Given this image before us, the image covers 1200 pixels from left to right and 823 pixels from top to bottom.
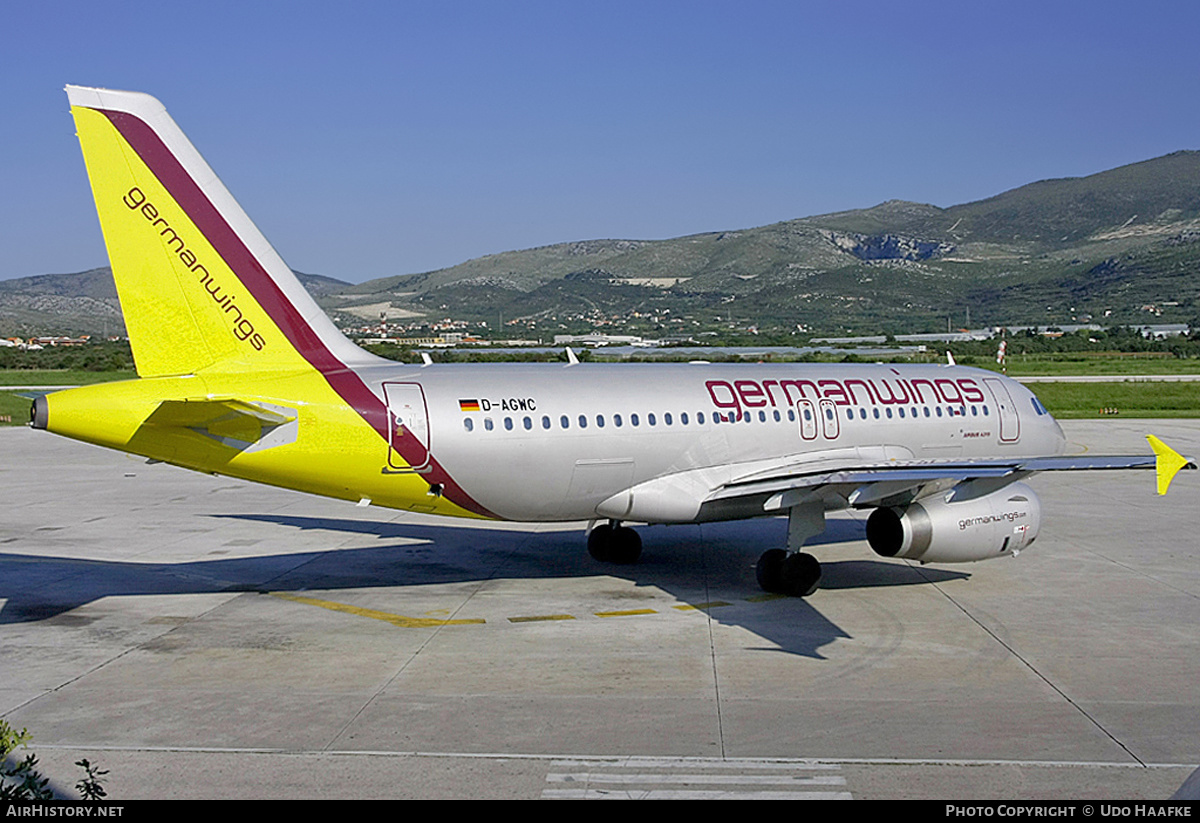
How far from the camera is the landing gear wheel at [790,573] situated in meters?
18.7

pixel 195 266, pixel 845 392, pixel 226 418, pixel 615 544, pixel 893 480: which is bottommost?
pixel 615 544

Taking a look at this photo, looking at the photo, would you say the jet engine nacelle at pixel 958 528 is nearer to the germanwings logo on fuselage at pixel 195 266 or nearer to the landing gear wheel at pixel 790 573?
the landing gear wheel at pixel 790 573

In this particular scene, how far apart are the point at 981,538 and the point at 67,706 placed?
1410cm

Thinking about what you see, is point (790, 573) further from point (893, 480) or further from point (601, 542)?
point (601, 542)

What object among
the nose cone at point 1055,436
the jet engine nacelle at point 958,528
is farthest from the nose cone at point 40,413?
the nose cone at point 1055,436

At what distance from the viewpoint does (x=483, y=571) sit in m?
21.3

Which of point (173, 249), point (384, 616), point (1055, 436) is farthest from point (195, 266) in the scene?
point (1055, 436)

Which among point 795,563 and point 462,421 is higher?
point 462,421

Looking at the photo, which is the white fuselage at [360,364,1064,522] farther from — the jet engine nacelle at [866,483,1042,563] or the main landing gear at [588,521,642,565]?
the main landing gear at [588,521,642,565]

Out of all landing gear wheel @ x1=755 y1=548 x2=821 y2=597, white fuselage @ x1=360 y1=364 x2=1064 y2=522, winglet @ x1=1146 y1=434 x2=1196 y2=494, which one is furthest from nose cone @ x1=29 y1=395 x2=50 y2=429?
winglet @ x1=1146 y1=434 x2=1196 y2=494

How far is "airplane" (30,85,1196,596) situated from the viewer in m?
16.0

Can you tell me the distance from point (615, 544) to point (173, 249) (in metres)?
10.1
